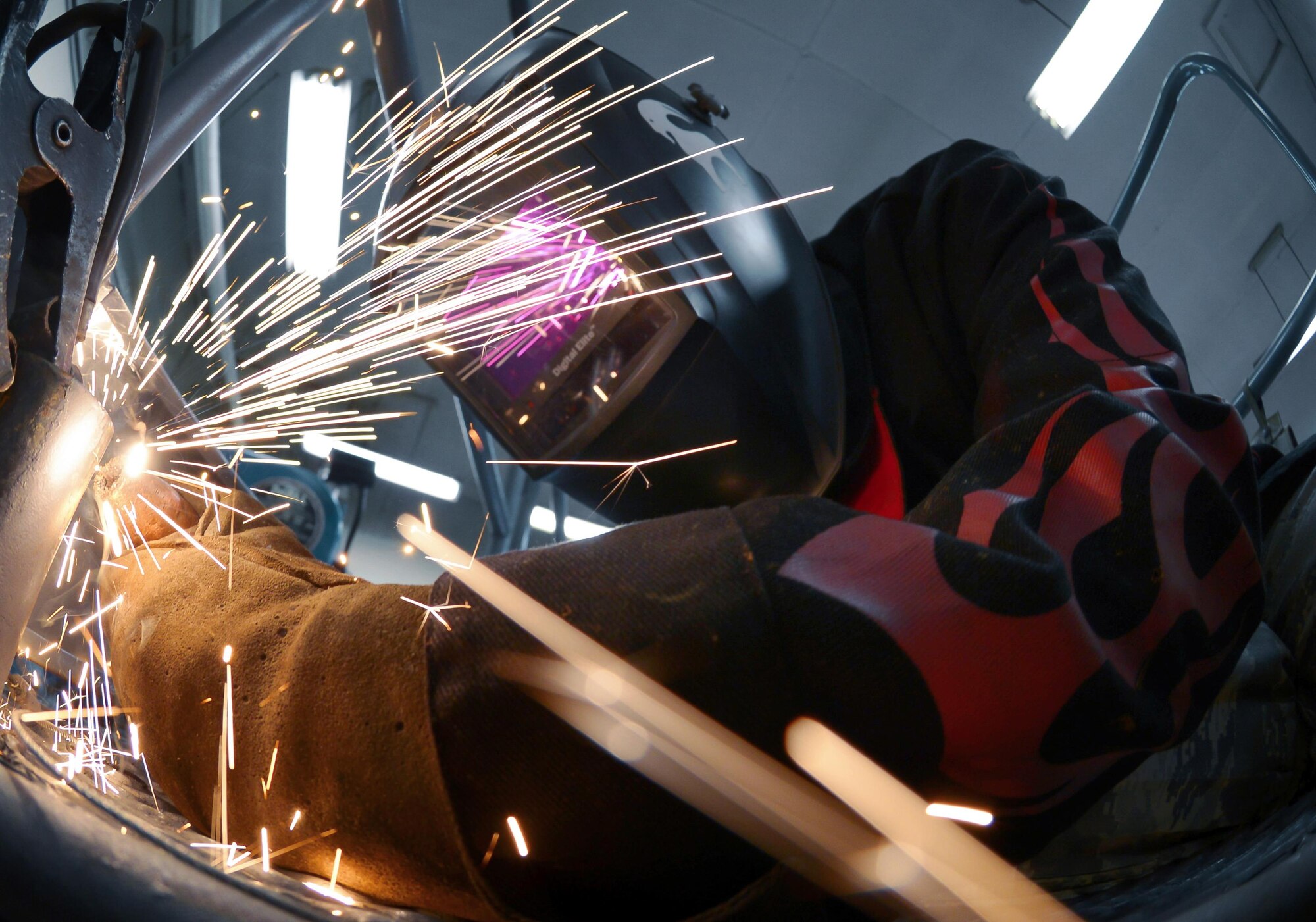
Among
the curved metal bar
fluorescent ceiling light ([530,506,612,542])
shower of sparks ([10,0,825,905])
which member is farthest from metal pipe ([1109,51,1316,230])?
fluorescent ceiling light ([530,506,612,542])

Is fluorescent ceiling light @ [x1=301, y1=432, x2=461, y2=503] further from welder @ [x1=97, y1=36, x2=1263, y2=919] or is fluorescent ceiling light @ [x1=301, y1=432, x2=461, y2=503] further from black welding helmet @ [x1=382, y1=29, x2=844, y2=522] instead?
welder @ [x1=97, y1=36, x2=1263, y2=919]

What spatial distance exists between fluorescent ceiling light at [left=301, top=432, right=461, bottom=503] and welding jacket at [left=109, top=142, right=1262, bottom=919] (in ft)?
6.39

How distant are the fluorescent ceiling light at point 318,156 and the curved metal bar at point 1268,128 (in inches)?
67.3

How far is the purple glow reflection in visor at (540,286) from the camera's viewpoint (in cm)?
103

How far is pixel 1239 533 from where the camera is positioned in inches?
20.4

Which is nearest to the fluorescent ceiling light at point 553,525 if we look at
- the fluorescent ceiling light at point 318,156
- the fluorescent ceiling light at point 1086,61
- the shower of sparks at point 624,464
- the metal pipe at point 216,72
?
the fluorescent ceiling light at point 318,156

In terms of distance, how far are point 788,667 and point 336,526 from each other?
1.70 metres

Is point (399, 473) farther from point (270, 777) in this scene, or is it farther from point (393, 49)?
point (270, 777)

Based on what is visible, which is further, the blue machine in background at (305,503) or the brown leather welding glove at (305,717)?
the blue machine in background at (305,503)

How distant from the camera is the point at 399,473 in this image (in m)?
2.56

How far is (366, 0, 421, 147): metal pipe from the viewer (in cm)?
109

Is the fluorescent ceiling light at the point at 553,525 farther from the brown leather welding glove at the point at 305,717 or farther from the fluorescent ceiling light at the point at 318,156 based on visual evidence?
the brown leather welding glove at the point at 305,717

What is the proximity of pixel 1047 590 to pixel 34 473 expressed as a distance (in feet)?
1.63

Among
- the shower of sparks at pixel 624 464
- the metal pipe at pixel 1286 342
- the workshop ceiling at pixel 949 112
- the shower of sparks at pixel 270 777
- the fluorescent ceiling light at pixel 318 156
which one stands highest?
the workshop ceiling at pixel 949 112
